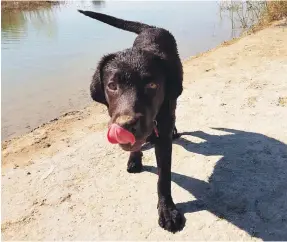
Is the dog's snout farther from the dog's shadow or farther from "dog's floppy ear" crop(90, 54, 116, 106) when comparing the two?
the dog's shadow

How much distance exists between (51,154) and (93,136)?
2.10ft

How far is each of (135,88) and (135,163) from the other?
54.7 inches

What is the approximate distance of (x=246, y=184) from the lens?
3559mm

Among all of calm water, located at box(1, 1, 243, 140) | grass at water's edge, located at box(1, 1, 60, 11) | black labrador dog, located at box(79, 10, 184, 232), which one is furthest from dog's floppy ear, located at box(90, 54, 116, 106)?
grass at water's edge, located at box(1, 1, 60, 11)

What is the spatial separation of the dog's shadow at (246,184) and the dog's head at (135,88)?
1.04 meters

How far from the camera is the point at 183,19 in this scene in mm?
16781

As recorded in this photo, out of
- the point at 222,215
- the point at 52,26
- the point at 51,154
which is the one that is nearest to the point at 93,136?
the point at 51,154

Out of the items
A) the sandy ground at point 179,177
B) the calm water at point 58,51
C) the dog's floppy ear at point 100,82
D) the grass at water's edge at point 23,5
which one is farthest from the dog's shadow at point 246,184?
the grass at water's edge at point 23,5

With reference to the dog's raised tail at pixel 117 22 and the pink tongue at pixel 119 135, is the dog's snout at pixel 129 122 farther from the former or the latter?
the dog's raised tail at pixel 117 22

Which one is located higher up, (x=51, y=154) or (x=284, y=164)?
(x=284, y=164)

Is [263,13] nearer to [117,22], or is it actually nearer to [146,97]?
[117,22]

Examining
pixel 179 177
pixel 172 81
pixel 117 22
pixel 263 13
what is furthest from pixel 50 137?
pixel 263 13

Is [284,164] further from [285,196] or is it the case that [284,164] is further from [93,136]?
[93,136]

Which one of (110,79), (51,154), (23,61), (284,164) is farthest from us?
(23,61)
